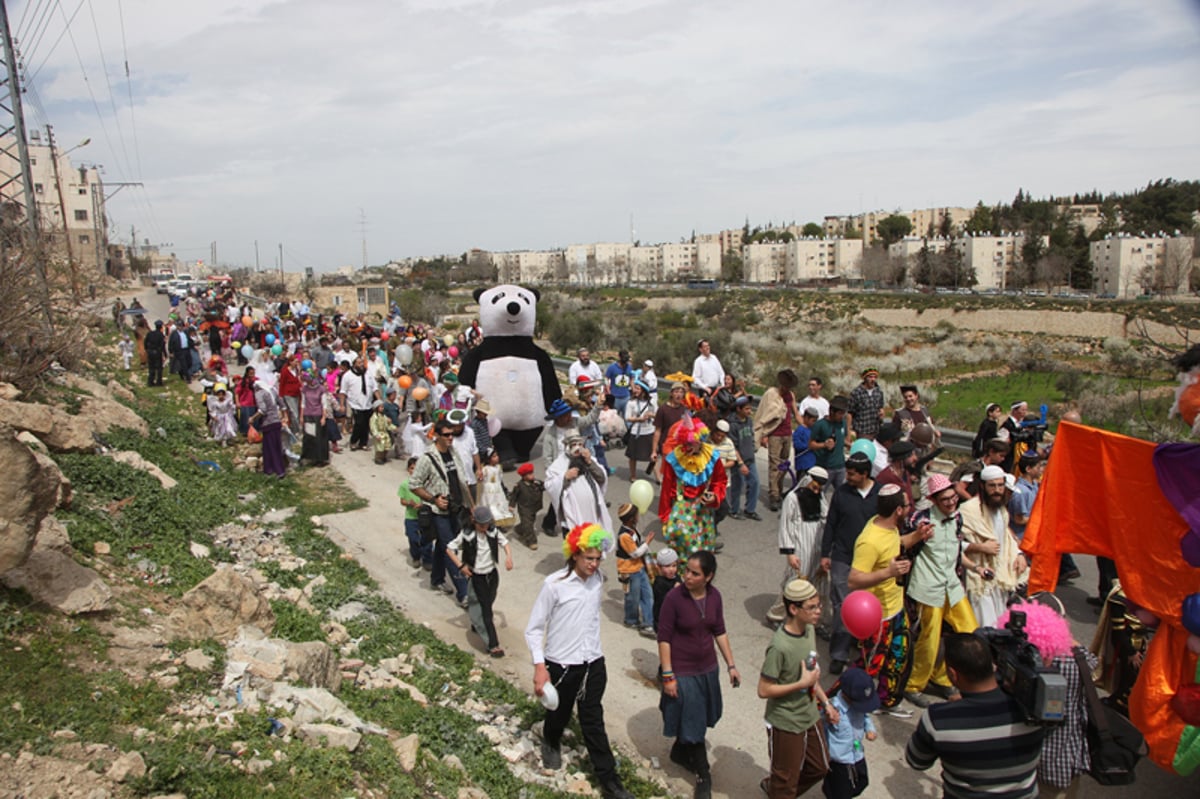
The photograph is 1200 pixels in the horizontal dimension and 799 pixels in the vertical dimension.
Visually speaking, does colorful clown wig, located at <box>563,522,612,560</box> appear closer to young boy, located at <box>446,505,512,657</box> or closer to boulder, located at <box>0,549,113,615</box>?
young boy, located at <box>446,505,512,657</box>

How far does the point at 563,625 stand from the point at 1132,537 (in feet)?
11.1

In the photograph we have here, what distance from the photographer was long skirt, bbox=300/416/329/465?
11.8 m

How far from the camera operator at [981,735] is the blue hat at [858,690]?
55cm

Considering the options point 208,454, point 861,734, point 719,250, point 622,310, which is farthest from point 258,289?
point 719,250

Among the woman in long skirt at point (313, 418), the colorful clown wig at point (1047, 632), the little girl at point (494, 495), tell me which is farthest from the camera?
the woman in long skirt at point (313, 418)

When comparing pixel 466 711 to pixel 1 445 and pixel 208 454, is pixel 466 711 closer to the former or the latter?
pixel 1 445

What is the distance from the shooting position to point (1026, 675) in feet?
11.1

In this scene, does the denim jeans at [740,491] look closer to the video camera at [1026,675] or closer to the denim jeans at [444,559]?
the denim jeans at [444,559]

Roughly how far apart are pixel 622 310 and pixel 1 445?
183ft

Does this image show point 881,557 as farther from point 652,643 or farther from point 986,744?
point 652,643

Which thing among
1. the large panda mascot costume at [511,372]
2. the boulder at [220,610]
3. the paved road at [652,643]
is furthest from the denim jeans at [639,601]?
the large panda mascot costume at [511,372]

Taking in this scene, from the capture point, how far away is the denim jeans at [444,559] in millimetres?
6930

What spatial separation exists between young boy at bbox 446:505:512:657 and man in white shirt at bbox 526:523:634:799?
1.50m

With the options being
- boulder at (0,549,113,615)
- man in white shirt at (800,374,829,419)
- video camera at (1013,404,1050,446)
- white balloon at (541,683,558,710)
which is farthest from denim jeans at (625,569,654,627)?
video camera at (1013,404,1050,446)
